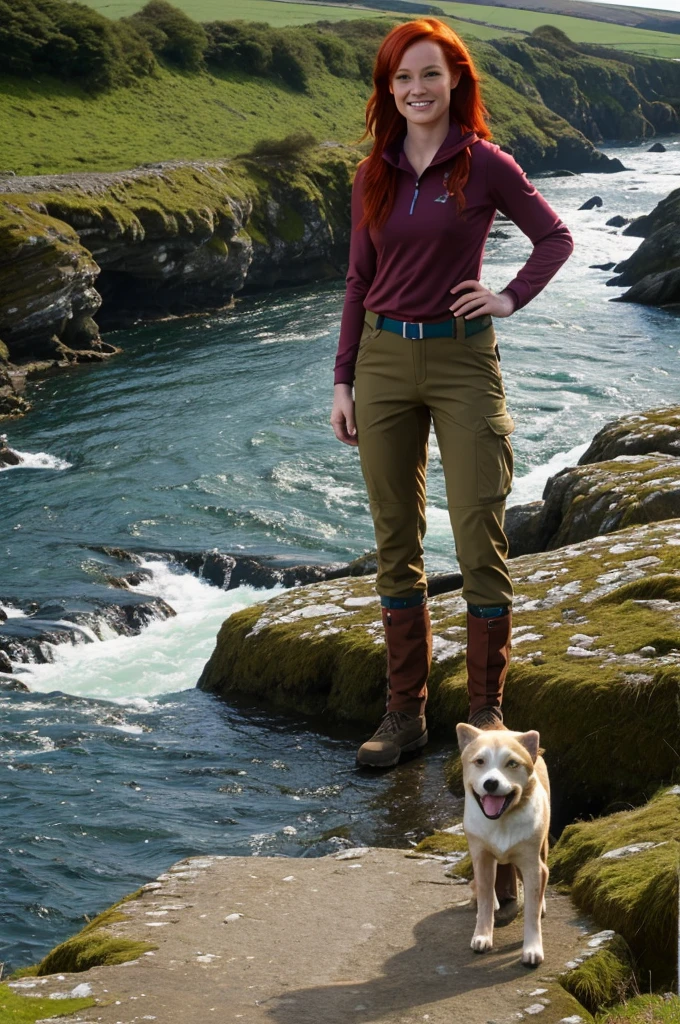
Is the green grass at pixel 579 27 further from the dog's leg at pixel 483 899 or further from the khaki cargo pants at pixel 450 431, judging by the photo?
the dog's leg at pixel 483 899

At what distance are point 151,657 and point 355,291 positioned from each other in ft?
35.4

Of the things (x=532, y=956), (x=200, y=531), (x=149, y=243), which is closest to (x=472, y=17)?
(x=149, y=243)

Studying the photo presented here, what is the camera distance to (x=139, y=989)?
186 inches

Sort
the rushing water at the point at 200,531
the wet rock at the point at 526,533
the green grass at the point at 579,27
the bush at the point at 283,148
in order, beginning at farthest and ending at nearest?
the green grass at the point at 579,27
the bush at the point at 283,148
the wet rock at the point at 526,533
the rushing water at the point at 200,531

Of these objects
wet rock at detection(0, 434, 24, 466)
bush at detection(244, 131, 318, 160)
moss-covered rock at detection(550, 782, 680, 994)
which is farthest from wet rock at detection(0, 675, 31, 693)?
bush at detection(244, 131, 318, 160)

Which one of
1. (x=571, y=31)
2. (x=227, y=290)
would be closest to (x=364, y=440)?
(x=227, y=290)

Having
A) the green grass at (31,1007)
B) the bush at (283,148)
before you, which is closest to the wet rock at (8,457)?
the green grass at (31,1007)

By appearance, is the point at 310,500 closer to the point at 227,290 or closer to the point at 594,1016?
the point at 594,1016

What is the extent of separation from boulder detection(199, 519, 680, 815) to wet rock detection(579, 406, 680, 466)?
463 cm

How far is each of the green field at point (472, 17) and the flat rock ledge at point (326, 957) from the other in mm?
109003

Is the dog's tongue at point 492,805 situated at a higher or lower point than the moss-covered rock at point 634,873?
higher

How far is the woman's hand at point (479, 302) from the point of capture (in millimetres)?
6145

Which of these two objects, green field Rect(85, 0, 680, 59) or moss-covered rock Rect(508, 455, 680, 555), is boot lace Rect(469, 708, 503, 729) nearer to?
moss-covered rock Rect(508, 455, 680, 555)

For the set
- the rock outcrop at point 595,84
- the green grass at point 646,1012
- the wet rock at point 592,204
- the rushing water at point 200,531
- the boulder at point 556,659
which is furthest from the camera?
the rock outcrop at point 595,84
